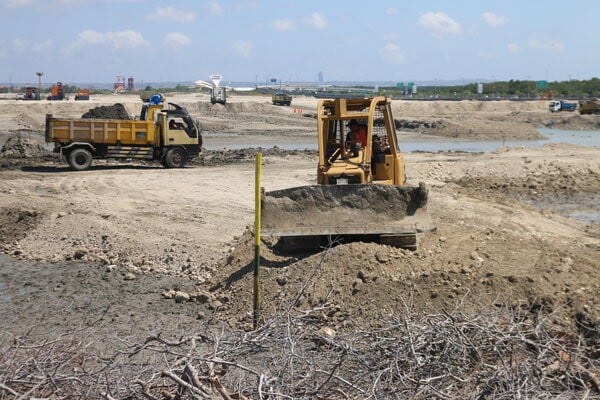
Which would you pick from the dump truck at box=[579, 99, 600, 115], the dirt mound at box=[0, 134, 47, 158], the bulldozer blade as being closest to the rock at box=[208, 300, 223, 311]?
the bulldozer blade

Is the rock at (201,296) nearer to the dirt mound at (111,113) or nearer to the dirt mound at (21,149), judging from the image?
the dirt mound at (21,149)

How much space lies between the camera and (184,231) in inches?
583

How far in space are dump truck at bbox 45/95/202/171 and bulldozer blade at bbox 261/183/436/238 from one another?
14.1m

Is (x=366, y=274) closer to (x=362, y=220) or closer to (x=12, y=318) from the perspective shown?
(x=362, y=220)

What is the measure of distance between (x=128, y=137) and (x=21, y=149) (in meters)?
5.98

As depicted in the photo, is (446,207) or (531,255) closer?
(531,255)

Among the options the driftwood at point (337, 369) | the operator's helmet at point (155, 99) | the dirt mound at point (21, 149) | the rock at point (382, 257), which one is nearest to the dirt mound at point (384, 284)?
the rock at point (382, 257)

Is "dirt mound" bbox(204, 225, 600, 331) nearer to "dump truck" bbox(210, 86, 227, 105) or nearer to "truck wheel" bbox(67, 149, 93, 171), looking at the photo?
"truck wheel" bbox(67, 149, 93, 171)

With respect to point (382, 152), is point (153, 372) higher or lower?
lower

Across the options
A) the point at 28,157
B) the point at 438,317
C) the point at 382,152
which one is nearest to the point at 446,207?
the point at 382,152

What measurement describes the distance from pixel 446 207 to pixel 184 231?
619 cm

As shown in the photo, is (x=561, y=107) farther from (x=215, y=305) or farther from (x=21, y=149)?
(x=215, y=305)

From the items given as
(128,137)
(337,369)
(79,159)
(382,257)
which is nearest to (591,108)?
(128,137)

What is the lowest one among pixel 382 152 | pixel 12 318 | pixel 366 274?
pixel 12 318
